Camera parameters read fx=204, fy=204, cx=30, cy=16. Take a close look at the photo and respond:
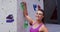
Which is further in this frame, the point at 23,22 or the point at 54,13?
the point at 54,13

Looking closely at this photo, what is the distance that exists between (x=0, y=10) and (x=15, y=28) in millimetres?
426

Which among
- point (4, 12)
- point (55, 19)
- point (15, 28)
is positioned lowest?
point (55, 19)

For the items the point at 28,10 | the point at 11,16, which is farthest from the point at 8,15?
the point at 28,10

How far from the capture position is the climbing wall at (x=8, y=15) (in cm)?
353

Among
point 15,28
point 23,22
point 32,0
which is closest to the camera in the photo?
point 15,28

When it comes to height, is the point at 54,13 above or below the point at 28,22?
below

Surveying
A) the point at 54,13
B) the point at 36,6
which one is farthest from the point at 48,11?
the point at 36,6

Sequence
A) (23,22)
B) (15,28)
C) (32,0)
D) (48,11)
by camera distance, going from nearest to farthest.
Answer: (15,28)
(23,22)
(32,0)
(48,11)

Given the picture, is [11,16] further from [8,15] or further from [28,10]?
[28,10]

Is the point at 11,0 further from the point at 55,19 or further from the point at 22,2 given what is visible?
the point at 55,19

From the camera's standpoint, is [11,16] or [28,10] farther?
[28,10]

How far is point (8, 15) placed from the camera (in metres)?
3.60

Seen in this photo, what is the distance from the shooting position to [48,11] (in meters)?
14.4

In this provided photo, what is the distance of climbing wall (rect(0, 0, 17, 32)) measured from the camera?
11.6 feet
